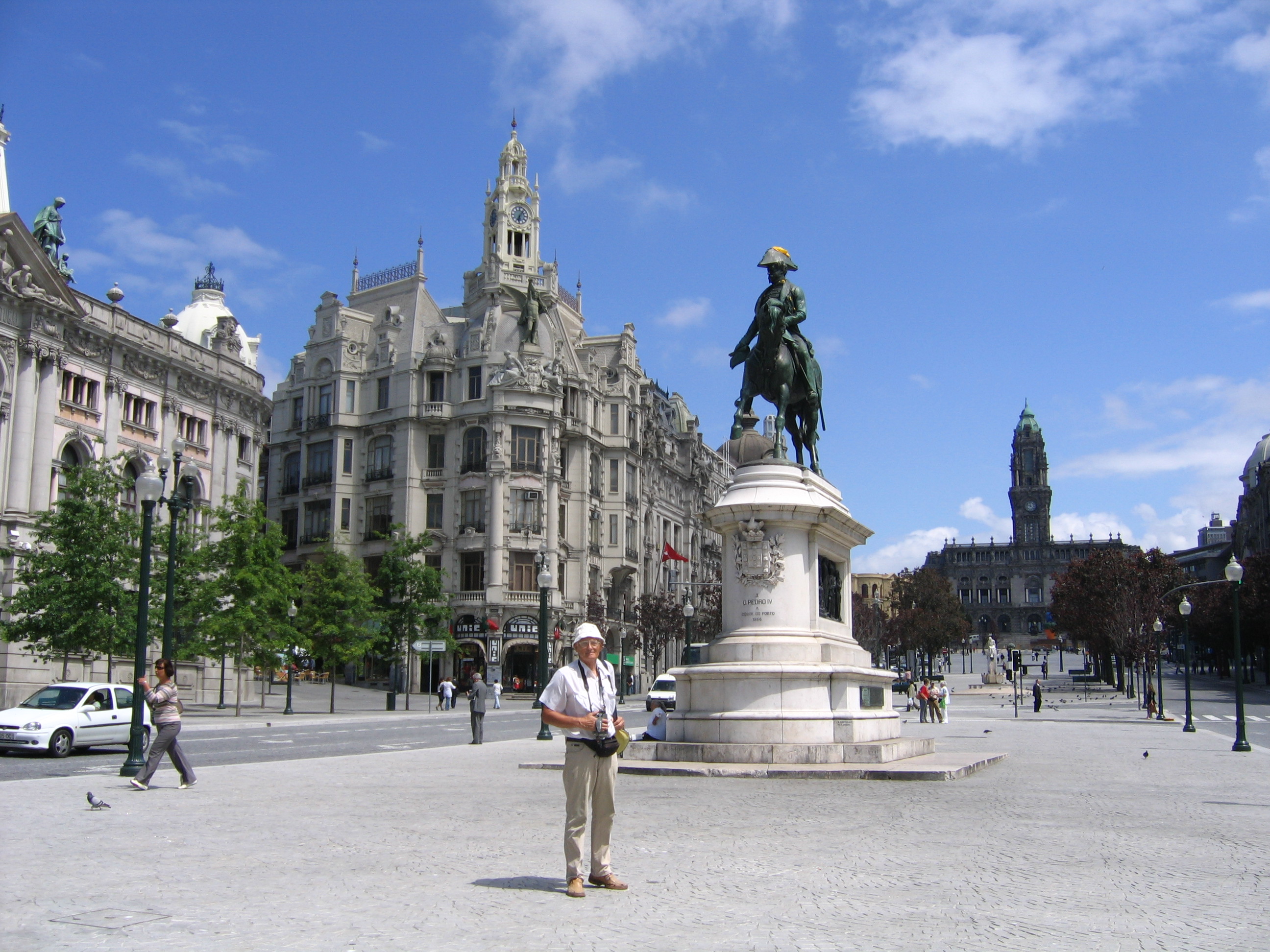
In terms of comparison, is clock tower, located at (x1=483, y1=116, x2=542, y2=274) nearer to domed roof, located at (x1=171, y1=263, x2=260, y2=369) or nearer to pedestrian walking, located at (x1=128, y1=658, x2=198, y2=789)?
domed roof, located at (x1=171, y1=263, x2=260, y2=369)

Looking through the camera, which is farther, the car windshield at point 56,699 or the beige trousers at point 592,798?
the car windshield at point 56,699

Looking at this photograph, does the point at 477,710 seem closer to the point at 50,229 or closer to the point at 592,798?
the point at 592,798

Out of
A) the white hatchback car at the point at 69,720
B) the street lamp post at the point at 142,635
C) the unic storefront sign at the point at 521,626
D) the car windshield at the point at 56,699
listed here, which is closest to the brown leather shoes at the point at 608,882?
the street lamp post at the point at 142,635

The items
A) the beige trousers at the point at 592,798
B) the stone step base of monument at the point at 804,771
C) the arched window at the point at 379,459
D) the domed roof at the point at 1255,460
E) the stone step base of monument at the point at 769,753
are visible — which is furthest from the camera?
the domed roof at the point at 1255,460

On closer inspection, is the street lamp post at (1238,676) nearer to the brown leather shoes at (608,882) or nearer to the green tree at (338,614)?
the brown leather shoes at (608,882)

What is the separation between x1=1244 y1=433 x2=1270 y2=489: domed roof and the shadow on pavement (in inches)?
5926

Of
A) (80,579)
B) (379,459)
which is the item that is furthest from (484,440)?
(80,579)

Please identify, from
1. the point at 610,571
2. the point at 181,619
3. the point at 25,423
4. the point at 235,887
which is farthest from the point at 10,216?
the point at 610,571

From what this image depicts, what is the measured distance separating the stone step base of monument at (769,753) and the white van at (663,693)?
24.7 metres

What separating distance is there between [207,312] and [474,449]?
2347 centimetres

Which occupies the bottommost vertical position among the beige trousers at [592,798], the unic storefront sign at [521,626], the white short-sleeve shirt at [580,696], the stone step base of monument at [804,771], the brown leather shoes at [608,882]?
the stone step base of monument at [804,771]

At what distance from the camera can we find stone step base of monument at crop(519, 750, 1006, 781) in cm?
1634

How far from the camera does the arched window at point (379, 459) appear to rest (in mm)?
70688

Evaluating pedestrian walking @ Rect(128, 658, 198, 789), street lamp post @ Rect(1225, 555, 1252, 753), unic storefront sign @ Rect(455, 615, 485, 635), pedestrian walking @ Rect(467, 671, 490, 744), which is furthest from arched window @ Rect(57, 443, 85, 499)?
street lamp post @ Rect(1225, 555, 1252, 753)
